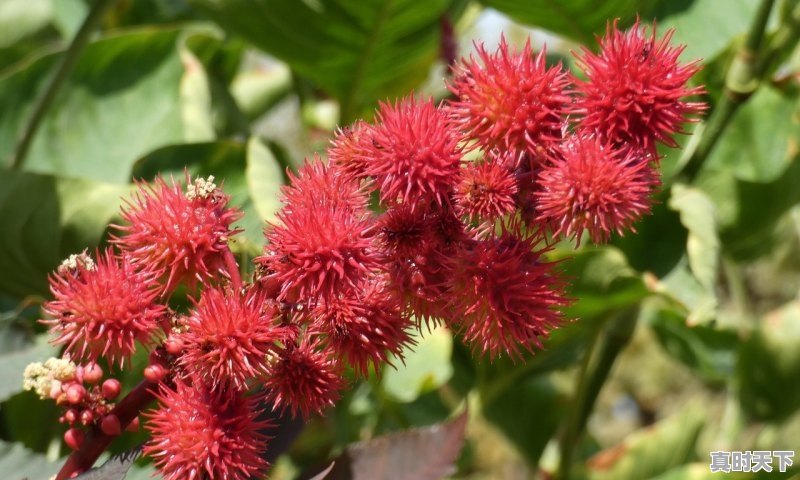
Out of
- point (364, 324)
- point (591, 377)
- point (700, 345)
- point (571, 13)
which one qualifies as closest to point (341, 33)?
point (571, 13)

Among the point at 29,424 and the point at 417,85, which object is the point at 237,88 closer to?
the point at 417,85

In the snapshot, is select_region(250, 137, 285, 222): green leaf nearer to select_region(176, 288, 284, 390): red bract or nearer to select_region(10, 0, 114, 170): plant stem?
select_region(10, 0, 114, 170): plant stem

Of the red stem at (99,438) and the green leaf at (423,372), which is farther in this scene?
the green leaf at (423,372)

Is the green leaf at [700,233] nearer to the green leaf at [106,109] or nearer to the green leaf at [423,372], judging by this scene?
the green leaf at [423,372]

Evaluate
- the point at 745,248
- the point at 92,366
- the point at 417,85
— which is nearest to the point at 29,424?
the point at 92,366

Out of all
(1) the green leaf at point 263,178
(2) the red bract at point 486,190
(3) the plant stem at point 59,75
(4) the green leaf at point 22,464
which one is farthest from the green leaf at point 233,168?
(2) the red bract at point 486,190

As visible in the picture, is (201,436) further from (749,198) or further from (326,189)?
(749,198)

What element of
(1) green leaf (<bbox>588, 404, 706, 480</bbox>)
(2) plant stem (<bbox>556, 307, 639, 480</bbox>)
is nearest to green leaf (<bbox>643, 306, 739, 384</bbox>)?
(1) green leaf (<bbox>588, 404, 706, 480</bbox>)
